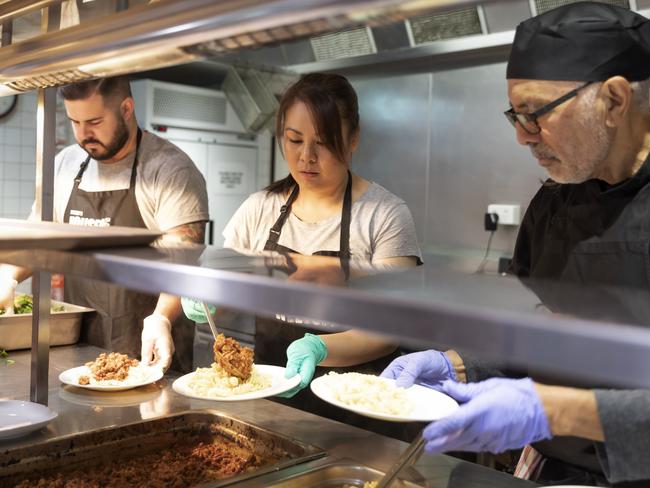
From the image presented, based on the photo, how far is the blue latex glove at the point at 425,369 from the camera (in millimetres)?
1750

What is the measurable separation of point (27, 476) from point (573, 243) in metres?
1.50

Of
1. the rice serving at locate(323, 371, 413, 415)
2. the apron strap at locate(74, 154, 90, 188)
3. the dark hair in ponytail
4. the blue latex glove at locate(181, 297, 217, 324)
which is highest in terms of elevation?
the dark hair in ponytail

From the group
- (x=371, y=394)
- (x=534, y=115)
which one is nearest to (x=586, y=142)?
(x=534, y=115)

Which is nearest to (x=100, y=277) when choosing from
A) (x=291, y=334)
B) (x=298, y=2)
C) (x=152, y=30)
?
(x=152, y=30)

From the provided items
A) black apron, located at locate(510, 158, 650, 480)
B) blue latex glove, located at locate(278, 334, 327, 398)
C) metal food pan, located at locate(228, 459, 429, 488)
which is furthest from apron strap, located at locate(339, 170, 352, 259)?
metal food pan, located at locate(228, 459, 429, 488)

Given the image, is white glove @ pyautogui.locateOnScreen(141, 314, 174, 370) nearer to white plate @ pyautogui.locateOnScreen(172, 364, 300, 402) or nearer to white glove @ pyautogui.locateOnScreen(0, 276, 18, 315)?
white plate @ pyautogui.locateOnScreen(172, 364, 300, 402)

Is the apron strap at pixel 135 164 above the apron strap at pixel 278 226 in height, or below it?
above

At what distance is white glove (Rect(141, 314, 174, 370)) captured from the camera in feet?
7.49

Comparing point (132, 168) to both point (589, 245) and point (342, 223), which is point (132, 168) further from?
point (589, 245)

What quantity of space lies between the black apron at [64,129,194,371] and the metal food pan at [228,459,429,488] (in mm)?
1412

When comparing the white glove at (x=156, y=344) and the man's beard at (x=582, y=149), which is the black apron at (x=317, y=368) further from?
the man's beard at (x=582, y=149)

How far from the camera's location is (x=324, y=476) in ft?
5.08

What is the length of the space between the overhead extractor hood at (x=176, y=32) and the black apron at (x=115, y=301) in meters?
1.44

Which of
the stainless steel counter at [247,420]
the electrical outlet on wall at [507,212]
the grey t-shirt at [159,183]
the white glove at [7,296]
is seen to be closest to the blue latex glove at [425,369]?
the stainless steel counter at [247,420]
